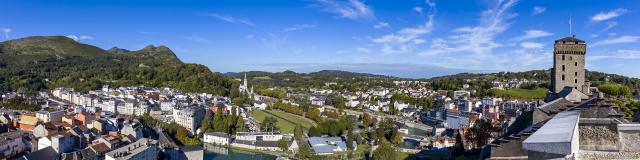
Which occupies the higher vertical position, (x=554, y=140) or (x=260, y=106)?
(x=554, y=140)

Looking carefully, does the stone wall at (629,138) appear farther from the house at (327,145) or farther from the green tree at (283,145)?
the green tree at (283,145)

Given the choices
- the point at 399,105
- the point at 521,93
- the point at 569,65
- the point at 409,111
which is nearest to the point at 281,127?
the point at 409,111

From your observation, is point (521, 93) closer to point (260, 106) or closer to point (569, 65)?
point (260, 106)

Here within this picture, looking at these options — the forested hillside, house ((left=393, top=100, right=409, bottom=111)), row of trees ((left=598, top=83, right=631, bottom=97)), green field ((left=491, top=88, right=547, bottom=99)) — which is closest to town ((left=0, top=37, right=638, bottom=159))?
house ((left=393, top=100, right=409, bottom=111))

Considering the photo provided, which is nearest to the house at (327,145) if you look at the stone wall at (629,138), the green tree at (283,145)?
the green tree at (283,145)

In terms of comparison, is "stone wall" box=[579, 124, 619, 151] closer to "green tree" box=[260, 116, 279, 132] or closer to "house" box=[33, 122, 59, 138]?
"house" box=[33, 122, 59, 138]

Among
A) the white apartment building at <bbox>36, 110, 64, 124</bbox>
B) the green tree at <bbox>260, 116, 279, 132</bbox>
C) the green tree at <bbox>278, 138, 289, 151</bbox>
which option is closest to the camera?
the green tree at <bbox>278, 138, 289, 151</bbox>

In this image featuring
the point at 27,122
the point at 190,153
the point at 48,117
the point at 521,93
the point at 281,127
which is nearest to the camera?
the point at 190,153
